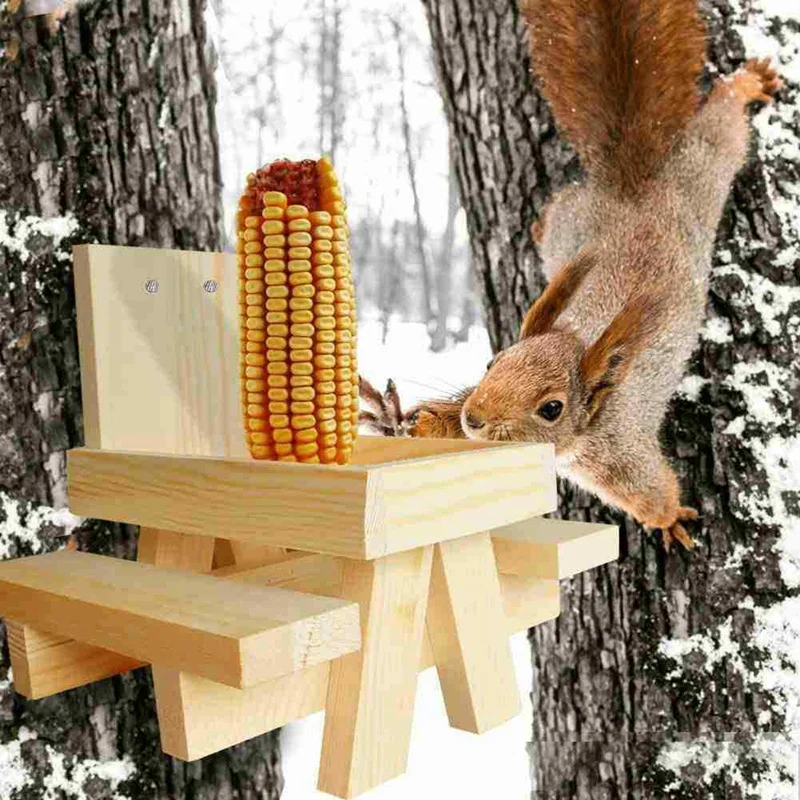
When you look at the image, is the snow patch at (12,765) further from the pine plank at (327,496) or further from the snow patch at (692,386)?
the snow patch at (692,386)

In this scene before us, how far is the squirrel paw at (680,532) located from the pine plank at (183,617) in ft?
1.96

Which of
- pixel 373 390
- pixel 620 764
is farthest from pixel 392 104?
pixel 620 764

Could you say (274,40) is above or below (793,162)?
above

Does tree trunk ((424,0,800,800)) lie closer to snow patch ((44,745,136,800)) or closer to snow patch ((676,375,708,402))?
snow patch ((676,375,708,402))

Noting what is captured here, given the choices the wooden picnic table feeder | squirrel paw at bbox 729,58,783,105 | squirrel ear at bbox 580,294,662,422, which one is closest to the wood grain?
the wooden picnic table feeder

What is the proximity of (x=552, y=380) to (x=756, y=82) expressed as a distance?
1.31 feet

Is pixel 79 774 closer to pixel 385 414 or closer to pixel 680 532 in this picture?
pixel 385 414

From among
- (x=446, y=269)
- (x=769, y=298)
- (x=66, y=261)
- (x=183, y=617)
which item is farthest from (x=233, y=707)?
(x=769, y=298)

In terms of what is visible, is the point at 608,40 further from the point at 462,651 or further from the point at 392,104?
the point at 462,651

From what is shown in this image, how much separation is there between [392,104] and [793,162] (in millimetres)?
432

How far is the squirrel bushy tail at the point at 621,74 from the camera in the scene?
986mm

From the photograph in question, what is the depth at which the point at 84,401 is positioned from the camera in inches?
28.6

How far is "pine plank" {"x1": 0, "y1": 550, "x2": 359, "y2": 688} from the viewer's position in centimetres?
48

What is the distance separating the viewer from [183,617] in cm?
52
